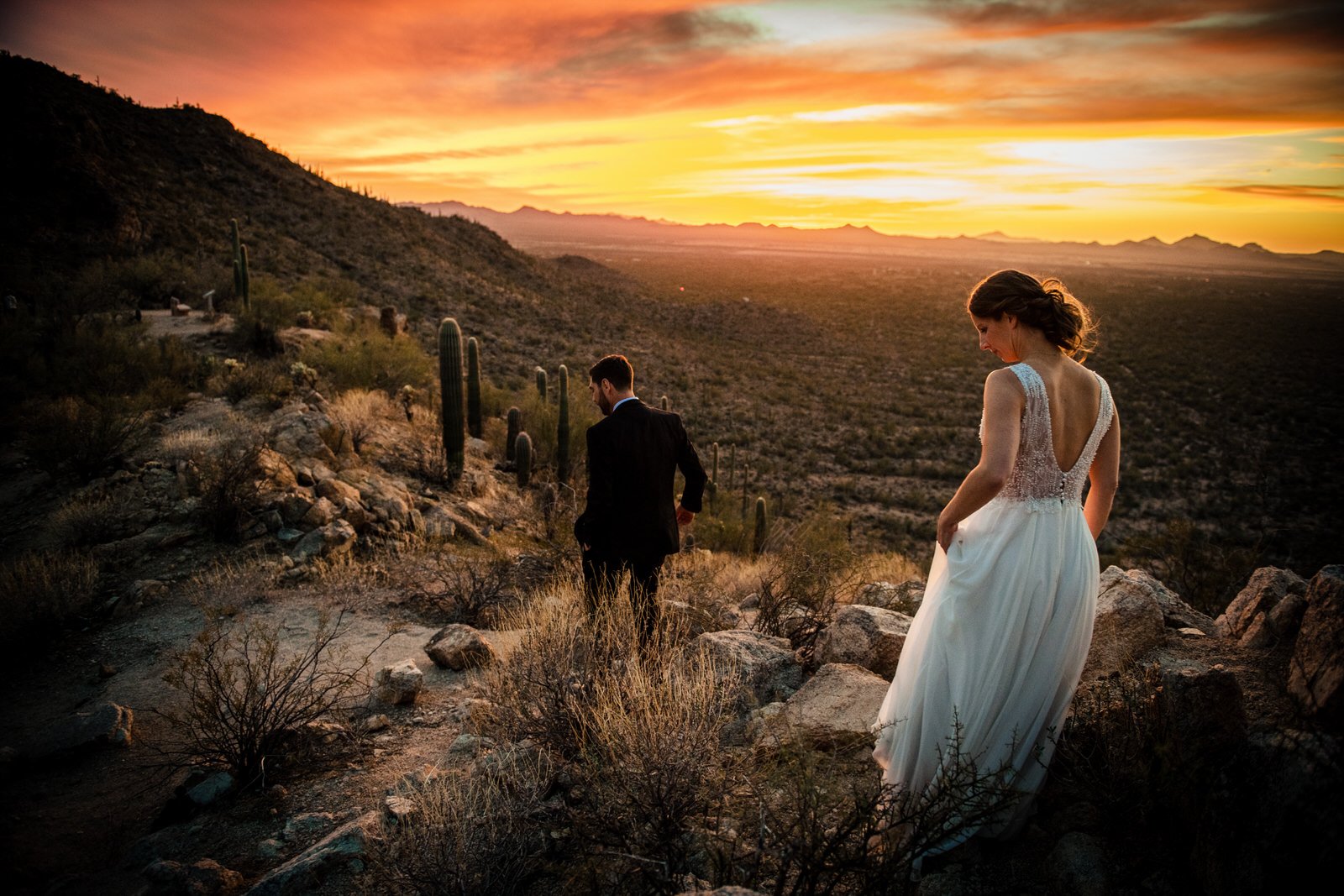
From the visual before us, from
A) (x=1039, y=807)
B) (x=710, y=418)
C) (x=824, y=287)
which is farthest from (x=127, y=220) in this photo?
(x=824, y=287)

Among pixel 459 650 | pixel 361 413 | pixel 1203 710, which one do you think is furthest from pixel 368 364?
pixel 1203 710

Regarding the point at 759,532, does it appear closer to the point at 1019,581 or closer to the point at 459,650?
the point at 459,650

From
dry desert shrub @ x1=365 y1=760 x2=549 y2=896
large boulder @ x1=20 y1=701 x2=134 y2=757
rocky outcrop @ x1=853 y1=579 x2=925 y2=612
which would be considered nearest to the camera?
dry desert shrub @ x1=365 y1=760 x2=549 y2=896

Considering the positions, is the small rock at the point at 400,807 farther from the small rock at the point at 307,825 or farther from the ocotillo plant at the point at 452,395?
the ocotillo plant at the point at 452,395

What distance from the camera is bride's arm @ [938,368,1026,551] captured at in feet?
7.66

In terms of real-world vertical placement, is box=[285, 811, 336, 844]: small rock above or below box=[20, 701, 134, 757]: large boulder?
below

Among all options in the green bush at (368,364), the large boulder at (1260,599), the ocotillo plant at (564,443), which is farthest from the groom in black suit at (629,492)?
the green bush at (368,364)

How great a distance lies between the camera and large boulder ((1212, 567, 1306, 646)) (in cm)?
315

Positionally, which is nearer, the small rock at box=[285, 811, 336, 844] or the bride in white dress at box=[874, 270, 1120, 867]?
the bride in white dress at box=[874, 270, 1120, 867]

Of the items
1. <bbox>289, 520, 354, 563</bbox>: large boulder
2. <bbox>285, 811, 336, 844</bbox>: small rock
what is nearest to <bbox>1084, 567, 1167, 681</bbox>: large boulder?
<bbox>285, 811, 336, 844</bbox>: small rock

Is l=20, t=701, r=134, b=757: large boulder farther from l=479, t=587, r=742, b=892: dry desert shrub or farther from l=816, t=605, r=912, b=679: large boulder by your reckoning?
l=816, t=605, r=912, b=679: large boulder

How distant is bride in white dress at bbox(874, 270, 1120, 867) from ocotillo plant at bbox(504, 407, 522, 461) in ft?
32.9

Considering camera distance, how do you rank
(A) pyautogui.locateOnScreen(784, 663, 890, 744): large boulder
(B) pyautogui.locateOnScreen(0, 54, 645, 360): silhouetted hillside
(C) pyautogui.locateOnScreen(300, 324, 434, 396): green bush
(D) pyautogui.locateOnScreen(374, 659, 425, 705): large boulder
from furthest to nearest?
(B) pyautogui.locateOnScreen(0, 54, 645, 360): silhouetted hillside < (C) pyautogui.locateOnScreen(300, 324, 434, 396): green bush < (D) pyautogui.locateOnScreen(374, 659, 425, 705): large boulder < (A) pyautogui.locateOnScreen(784, 663, 890, 744): large boulder

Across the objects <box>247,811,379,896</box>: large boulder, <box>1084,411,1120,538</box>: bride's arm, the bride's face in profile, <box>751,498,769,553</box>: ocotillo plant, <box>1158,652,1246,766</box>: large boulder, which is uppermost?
the bride's face in profile
